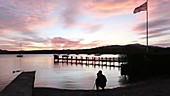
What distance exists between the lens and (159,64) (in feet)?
96.0

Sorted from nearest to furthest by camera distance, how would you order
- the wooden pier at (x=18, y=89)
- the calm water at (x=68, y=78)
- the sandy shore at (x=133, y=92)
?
the wooden pier at (x=18, y=89)
the sandy shore at (x=133, y=92)
the calm water at (x=68, y=78)

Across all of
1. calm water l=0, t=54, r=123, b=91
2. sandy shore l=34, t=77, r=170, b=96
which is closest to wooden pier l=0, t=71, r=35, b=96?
sandy shore l=34, t=77, r=170, b=96

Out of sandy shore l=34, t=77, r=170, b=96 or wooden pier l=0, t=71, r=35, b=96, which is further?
sandy shore l=34, t=77, r=170, b=96

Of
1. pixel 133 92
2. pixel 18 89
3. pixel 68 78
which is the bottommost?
pixel 68 78

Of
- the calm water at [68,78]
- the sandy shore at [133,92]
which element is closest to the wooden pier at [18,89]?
the sandy shore at [133,92]

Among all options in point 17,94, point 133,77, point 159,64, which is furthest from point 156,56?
point 17,94

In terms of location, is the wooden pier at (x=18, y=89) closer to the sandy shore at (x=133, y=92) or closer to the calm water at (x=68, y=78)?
the sandy shore at (x=133, y=92)

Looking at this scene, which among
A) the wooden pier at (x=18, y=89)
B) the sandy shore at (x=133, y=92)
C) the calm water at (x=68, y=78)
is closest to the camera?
the wooden pier at (x=18, y=89)

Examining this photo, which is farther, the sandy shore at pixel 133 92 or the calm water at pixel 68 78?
the calm water at pixel 68 78

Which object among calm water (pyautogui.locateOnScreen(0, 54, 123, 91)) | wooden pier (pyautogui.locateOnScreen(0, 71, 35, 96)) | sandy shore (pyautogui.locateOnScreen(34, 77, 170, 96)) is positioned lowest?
calm water (pyautogui.locateOnScreen(0, 54, 123, 91))

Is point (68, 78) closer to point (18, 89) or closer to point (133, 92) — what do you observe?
point (133, 92)

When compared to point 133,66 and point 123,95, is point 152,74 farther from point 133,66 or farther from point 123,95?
point 123,95

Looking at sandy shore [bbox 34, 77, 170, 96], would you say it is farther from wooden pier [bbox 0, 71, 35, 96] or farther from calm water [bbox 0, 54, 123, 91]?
calm water [bbox 0, 54, 123, 91]

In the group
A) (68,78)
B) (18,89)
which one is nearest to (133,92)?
(18,89)
